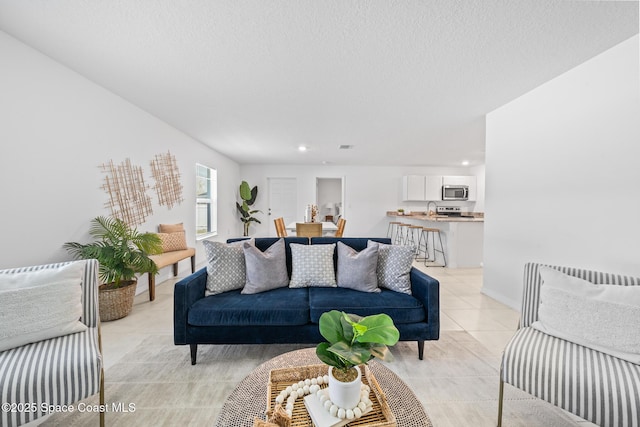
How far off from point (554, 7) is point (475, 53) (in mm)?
507

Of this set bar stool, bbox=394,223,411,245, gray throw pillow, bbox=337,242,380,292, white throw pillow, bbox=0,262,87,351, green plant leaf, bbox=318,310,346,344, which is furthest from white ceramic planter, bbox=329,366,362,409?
bar stool, bbox=394,223,411,245

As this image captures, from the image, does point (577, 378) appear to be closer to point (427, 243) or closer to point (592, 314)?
point (592, 314)

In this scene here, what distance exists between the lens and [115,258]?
245cm

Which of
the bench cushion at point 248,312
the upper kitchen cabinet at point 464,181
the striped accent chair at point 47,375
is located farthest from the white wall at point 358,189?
the striped accent chair at point 47,375

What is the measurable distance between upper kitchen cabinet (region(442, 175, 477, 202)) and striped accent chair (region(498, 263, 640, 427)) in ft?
21.1

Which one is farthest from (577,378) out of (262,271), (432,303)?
(262,271)

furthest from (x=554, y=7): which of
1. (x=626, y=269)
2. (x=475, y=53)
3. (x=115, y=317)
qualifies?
(x=115, y=317)

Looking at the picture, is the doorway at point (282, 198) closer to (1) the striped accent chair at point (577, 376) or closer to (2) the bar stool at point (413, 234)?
(2) the bar stool at point (413, 234)

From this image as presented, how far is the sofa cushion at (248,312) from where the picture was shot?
5.96ft

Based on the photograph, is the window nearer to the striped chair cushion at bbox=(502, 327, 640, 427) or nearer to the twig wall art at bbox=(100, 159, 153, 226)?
the twig wall art at bbox=(100, 159, 153, 226)

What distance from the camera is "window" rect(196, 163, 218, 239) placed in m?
5.32

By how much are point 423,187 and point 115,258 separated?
7128 millimetres

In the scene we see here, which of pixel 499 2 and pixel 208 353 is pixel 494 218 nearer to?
pixel 499 2

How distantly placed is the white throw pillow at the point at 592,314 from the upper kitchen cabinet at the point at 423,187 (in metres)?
6.15
